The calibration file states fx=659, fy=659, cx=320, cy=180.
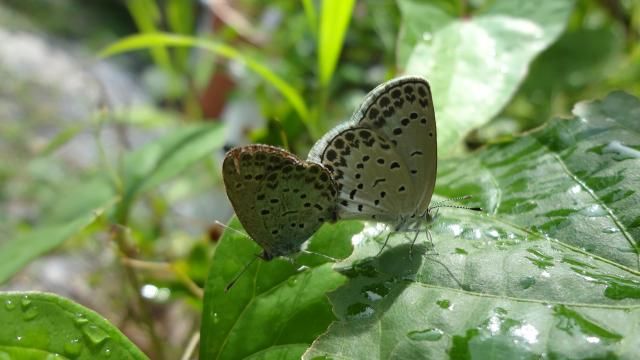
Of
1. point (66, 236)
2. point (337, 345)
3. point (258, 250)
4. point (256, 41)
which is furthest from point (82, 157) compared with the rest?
point (337, 345)

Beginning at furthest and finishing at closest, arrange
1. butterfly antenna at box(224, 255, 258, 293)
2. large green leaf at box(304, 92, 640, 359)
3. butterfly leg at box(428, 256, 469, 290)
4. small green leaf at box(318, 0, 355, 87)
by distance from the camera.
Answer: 1. small green leaf at box(318, 0, 355, 87)
2. butterfly antenna at box(224, 255, 258, 293)
3. butterfly leg at box(428, 256, 469, 290)
4. large green leaf at box(304, 92, 640, 359)

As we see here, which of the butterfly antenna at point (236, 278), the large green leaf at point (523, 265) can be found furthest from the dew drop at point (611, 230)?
the butterfly antenna at point (236, 278)

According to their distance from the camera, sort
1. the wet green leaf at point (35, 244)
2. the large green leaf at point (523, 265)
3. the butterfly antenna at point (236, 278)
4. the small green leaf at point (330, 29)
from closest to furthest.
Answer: the large green leaf at point (523, 265)
the butterfly antenna at point (236, 278)
the wet green leaf at point (35, 244)
the small green leaf at point (330, 29)

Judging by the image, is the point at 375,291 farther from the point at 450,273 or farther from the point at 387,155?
the point at 387,155

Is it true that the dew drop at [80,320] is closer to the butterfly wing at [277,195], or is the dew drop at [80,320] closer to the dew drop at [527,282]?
the butterfly wing at [277,195]

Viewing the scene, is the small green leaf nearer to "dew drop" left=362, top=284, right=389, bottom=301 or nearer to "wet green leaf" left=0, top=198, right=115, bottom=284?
"wet green leaf" left=0, top=198, right=115, bottom=284

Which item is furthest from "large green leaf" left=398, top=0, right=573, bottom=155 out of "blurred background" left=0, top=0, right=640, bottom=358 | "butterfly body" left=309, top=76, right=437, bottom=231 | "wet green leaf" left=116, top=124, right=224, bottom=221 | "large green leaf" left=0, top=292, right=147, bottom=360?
"large green leaf" left=0, top=292, right=147, bottom=360

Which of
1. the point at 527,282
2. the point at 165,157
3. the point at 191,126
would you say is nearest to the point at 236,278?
the point at 527,282
